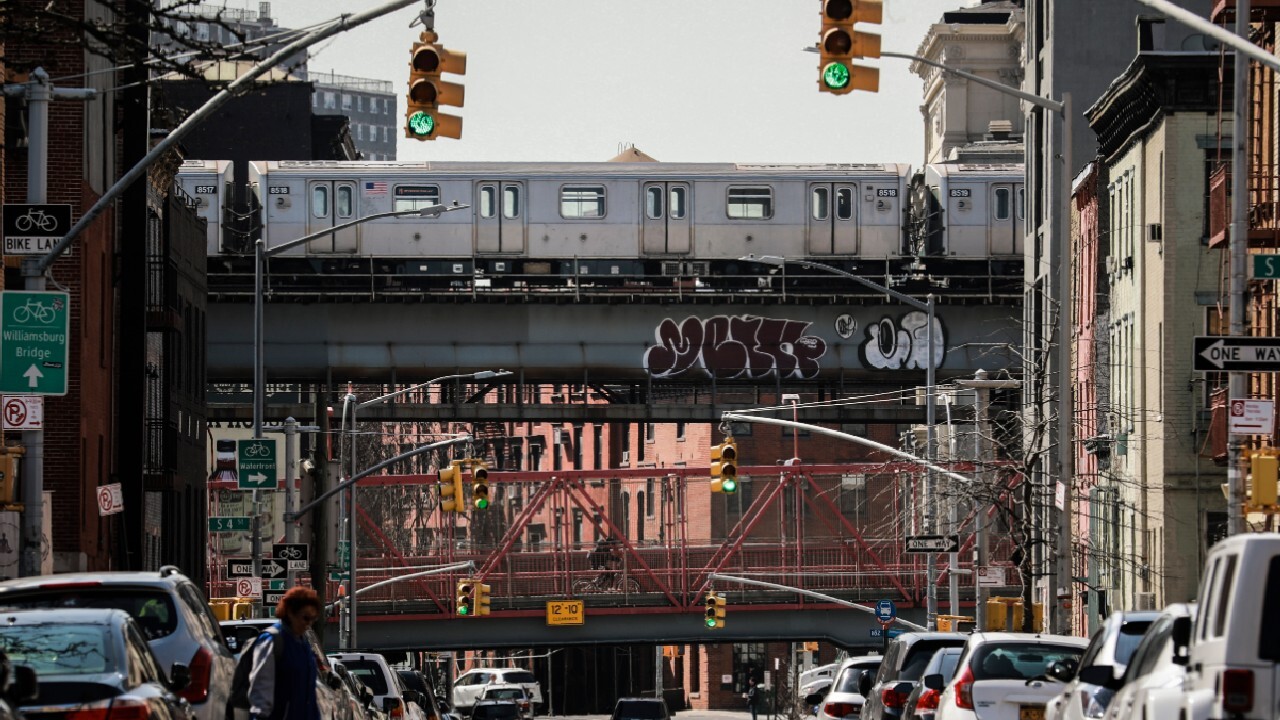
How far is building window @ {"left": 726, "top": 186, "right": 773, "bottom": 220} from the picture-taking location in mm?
60312

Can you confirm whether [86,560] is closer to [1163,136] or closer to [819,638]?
[1163,136]

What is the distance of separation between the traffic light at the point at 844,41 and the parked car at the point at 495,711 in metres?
35.4

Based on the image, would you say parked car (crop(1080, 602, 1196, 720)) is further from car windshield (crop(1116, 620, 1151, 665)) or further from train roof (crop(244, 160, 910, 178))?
train roof (crop(244, 160, 910, 178))

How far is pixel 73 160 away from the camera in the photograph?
40.3 m

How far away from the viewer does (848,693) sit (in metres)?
29.5

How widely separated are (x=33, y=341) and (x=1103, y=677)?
12.4 m

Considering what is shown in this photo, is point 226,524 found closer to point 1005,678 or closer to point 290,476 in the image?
point 290,476

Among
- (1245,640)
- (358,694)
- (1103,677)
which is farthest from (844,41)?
(1245,640)

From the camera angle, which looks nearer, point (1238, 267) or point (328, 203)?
point (1238, 267)

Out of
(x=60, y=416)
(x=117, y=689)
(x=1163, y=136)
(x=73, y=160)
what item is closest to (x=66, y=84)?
(x=73, y=160)

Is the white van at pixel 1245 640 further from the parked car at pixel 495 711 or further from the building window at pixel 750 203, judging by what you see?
the building window at pixel 750 203

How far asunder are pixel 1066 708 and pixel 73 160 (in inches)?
1076

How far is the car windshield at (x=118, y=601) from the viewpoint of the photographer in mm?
15938

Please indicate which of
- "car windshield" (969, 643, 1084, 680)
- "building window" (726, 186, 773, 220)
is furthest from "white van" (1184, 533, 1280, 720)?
→ "building window" (726, 186, 773, 220)
